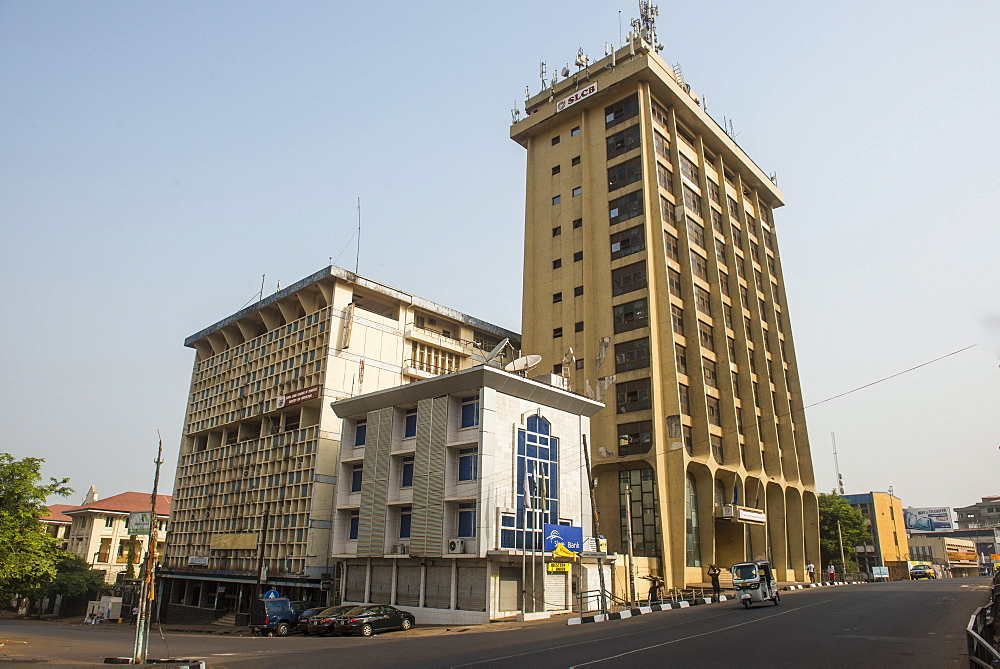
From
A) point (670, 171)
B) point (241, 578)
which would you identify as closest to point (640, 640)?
point (241, 578)

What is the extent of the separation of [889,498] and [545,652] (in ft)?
388

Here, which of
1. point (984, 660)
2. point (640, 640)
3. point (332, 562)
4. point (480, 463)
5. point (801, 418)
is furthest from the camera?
point (801, 418)

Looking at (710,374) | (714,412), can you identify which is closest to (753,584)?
(714,412)

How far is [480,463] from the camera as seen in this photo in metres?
36.8

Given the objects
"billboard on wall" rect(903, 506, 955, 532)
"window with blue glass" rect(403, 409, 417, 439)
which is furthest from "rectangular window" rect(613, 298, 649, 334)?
"billboard on wall" rect(903, 506, 955, 532)

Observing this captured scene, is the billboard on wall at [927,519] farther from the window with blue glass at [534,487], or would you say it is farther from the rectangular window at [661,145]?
the window with blue glass at [534,487]

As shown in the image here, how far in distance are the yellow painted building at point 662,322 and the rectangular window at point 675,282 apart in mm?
371

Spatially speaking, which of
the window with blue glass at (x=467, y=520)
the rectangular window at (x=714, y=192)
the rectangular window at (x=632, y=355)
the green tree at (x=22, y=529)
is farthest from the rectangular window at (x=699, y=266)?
the green tree at (x=22, y=529)

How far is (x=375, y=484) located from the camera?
42.1m

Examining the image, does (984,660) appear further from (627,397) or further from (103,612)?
(103,612)

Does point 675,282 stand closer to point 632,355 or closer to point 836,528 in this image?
point 632,355

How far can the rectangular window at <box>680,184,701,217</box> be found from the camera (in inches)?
2450

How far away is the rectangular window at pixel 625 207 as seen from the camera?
2259 inches

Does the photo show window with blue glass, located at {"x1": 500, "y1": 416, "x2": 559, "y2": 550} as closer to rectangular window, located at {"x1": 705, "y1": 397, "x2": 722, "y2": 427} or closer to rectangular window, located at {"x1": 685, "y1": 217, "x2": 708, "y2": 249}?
rectangular window, located at {"x1": 705, "y1": 397, "x2": 722, "y2": 427}
